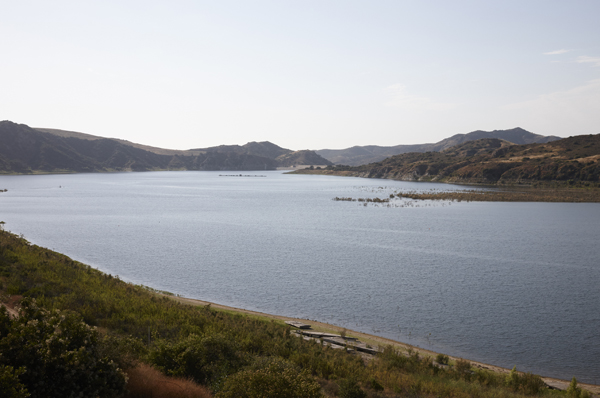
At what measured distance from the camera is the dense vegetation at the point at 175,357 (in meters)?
10.6

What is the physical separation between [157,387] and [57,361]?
9.33 feet

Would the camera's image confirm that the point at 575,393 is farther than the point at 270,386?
Yes

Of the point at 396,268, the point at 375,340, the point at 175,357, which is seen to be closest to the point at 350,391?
the point at 175,357

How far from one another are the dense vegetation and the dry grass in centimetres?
3

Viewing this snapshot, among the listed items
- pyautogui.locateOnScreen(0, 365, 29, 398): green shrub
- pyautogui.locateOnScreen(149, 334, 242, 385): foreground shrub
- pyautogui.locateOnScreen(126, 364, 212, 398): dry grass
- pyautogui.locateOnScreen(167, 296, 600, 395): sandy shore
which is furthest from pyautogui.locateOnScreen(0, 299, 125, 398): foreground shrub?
pyautogui.locateOnScreen(167, 296, 600, 395): sandy shore

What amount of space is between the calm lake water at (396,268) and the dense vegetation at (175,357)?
20.4ft

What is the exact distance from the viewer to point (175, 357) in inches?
563

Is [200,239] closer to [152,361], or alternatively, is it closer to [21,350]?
[152,361]

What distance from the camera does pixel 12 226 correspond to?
66188mm

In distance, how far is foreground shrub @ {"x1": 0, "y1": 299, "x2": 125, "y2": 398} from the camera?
10.2m

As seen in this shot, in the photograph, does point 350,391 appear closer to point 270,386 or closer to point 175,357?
point 270,386

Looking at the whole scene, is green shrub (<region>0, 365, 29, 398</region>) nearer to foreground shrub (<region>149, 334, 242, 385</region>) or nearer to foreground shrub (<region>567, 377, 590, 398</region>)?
foreground shrub (<region>149, 334, 242, 385</region>)

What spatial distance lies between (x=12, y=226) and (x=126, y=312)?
189 ft

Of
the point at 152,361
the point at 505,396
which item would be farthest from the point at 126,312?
the point at 505,396
